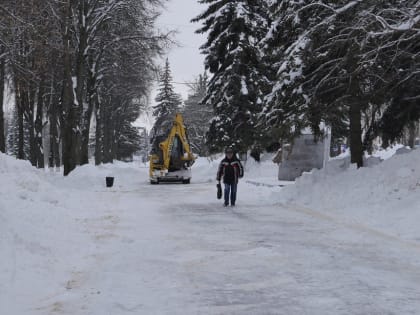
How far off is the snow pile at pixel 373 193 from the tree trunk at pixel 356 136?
69cm

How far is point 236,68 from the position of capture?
32438 mm

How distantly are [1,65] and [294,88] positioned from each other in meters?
16.6

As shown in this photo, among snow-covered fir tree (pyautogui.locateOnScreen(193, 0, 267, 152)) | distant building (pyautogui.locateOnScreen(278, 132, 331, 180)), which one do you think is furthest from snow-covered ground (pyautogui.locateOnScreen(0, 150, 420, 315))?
snow-covered fir tree (pyautogui.locateOnScreen(193, 0, 267, 152))

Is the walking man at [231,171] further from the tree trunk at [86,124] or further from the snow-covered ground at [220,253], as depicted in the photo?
the tree trunk at [86,124]

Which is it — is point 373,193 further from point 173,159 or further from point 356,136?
point 173,159

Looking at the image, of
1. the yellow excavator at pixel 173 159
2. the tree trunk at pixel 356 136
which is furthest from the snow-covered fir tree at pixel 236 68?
the tree trunk at pixel 356 136

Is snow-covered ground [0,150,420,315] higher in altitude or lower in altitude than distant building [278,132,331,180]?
lower

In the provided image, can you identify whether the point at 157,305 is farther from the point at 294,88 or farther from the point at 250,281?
the point at 294,88

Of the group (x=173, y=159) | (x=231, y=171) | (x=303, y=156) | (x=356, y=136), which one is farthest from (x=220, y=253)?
(x=173, y=159)

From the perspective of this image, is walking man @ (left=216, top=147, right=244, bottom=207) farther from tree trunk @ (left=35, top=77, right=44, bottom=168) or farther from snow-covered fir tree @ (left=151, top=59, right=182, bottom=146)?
snow-covered fir tree @ (left=151, top=59, right=182, bottom=146)

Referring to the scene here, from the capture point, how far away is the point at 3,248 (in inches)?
261

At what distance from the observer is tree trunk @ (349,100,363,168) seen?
1599cm

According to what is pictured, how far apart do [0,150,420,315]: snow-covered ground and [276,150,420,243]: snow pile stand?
40mm

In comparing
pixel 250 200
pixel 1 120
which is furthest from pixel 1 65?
pixel 250 200
